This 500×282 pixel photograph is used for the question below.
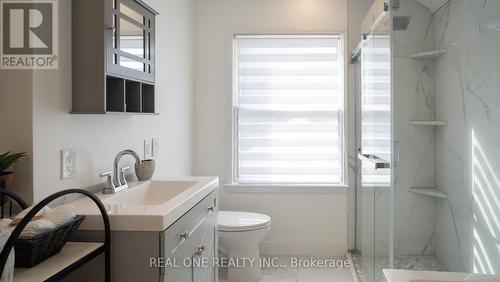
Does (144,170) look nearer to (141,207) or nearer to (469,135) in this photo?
(141,207)

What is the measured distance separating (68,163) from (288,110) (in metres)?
2.19

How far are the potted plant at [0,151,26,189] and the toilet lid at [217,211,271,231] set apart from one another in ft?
5.17

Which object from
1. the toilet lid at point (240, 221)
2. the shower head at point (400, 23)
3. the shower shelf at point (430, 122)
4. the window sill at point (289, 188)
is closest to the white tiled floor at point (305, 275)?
the toilet lid at point (240, 221)

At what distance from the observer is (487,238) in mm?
1490

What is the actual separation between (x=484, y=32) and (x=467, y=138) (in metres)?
0.44

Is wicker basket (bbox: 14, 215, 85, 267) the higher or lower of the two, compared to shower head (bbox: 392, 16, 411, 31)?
lower

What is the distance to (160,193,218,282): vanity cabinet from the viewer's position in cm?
130

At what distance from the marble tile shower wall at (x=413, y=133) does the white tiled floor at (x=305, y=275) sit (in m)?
1.13

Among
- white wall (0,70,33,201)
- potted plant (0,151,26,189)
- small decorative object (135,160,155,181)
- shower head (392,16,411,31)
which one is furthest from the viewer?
small decorative object (135,160,155,181)

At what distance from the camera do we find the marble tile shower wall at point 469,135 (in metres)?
1.45

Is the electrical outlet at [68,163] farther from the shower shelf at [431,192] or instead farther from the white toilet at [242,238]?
the shower shelf at [431,192]

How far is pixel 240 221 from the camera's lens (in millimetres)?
2674

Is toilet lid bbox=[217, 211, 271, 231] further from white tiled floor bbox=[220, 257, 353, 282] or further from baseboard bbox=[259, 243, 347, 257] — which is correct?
baseboard bbox=[259, 243, 347, 257]

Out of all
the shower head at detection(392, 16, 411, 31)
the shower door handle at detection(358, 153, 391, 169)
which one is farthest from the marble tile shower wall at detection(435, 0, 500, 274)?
the shower door handle at detection(358, 153, 391, 169)
